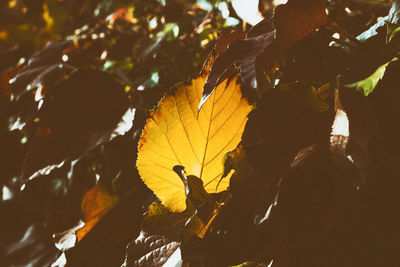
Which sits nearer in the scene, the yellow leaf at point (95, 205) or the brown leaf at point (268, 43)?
the brown leaf at point (268, 43)

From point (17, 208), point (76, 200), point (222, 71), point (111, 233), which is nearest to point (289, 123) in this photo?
point (222, 71)

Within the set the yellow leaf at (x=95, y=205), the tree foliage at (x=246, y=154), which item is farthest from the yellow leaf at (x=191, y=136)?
the yellow leaf at (x=95, y=205)

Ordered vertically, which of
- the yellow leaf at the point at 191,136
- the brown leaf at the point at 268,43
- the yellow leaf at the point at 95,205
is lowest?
the yellow leaf at the point at 95,205

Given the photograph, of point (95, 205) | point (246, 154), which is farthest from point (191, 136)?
point (95, 205)

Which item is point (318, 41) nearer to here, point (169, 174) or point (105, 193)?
point (169, 174)

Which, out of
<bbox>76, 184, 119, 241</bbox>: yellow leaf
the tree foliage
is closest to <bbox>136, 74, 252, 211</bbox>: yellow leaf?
the tree foliage

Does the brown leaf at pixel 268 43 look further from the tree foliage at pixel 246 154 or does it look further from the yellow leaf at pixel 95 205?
the yellow leaf at pixel 95 205

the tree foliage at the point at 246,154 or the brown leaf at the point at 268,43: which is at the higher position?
the brown leaf at the point at 268,43
